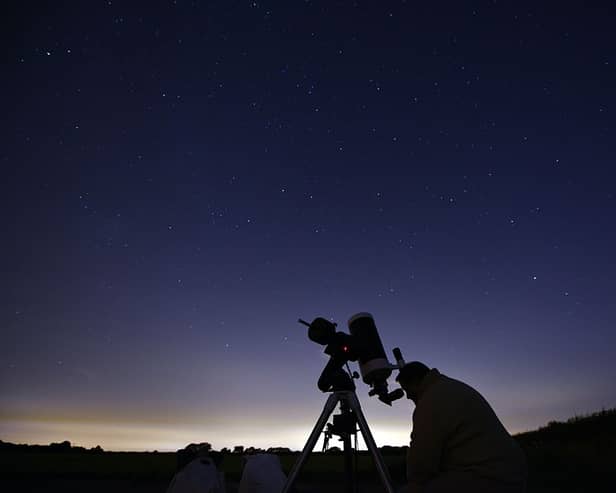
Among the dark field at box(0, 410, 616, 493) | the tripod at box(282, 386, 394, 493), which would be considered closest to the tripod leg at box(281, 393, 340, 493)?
the tripod at box(282, 386, 394, 493)

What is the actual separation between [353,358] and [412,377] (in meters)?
0.41

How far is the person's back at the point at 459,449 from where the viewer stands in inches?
101

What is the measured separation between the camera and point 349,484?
9.59 feet

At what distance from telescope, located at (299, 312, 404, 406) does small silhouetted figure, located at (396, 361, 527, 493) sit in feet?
1.26

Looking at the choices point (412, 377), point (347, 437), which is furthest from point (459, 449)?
point (347, 437)

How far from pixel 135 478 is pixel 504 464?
456 inches

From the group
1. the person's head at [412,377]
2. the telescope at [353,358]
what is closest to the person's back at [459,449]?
the person's head at [412,377]

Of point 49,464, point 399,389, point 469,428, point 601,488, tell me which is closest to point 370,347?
point 399,389

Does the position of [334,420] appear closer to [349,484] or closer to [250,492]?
[349,484]

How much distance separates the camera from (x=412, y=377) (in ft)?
9.80

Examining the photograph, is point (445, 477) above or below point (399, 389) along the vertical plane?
below

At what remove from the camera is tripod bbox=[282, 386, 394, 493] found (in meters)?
2.77

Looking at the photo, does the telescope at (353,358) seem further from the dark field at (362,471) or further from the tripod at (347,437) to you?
the dark field at (362,471)

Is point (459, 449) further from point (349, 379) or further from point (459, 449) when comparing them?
point (349, 379)
